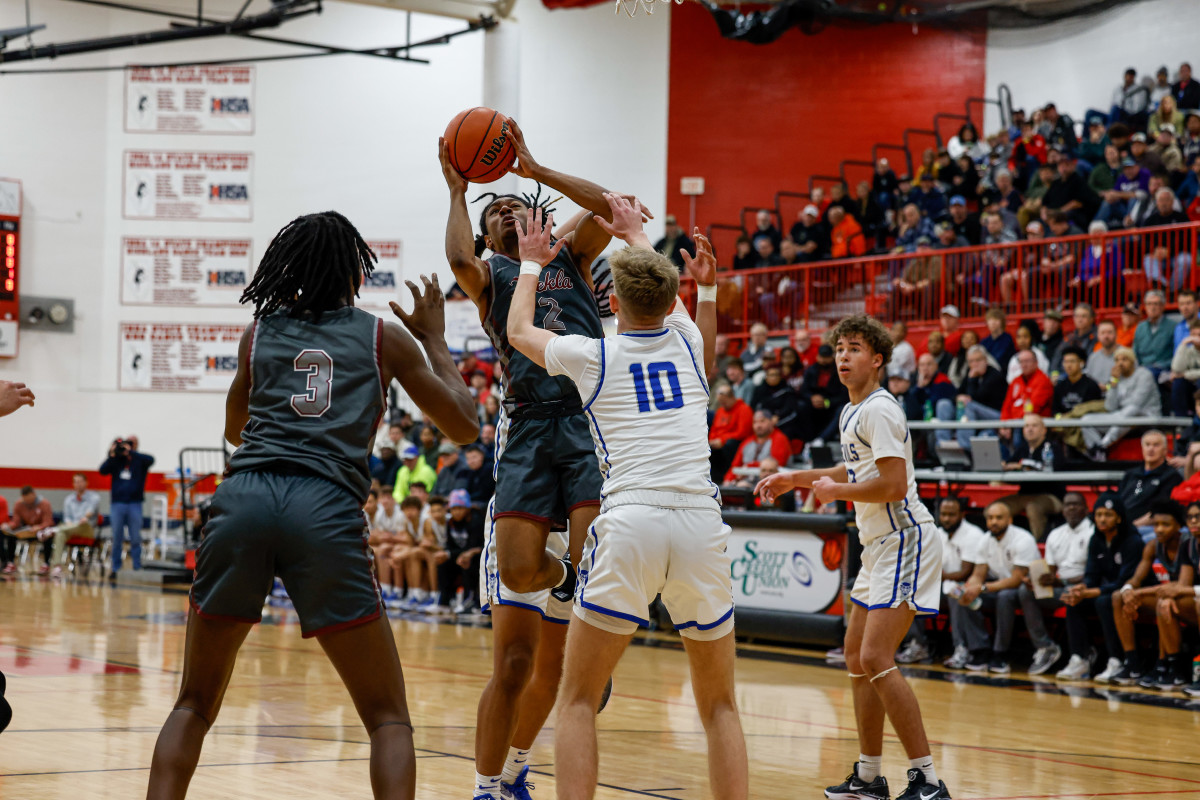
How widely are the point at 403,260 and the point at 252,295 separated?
2049 centimetres

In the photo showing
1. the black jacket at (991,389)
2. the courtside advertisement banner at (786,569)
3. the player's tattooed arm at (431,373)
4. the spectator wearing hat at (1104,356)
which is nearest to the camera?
the player's tattooed arm at (431,373)

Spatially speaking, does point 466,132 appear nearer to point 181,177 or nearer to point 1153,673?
point 1153,673

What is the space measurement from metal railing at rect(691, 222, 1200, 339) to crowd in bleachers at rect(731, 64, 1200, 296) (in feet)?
0.12

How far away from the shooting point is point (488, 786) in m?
4.94

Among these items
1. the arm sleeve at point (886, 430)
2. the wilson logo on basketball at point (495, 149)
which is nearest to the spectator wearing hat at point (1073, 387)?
the arm sleeve at point (886, 430)

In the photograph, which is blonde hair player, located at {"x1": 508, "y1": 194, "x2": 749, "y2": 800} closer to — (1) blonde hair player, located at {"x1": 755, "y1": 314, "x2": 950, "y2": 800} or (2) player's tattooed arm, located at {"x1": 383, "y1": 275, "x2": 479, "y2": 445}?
(2) player's tattooed arm, located at {"x1": 383, "y1": 275, "x2": 479, "y2": 445}

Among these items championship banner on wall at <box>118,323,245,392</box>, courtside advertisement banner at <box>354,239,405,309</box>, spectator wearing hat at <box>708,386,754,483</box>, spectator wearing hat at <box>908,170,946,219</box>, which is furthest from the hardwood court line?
championship banner on wall at <box>118,323,245,392</box>

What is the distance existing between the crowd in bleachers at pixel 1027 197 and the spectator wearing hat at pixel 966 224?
18 millimetres

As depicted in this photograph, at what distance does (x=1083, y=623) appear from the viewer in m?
11.0

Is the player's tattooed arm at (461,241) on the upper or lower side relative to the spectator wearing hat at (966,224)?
lower

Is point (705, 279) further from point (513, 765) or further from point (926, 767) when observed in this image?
point (926, 767)

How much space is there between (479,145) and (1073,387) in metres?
9.64

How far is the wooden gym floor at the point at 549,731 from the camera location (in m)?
5.89

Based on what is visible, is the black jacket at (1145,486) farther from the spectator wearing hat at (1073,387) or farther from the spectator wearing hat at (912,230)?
the spectator wearing hat at (912,230)
